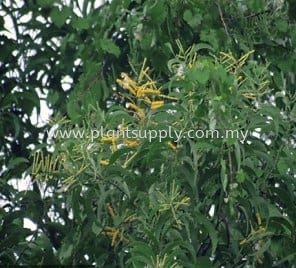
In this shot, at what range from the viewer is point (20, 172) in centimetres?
291

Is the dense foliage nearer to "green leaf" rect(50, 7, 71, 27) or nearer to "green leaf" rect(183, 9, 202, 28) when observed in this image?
"green leaf" rect(183, 9, 202, 28)

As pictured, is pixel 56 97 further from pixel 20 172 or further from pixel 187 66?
pixel 187 66

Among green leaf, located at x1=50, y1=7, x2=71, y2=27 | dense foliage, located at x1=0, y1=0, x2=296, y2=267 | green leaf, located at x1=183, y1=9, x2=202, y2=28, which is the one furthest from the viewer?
green leaf, located at x1=50, y1=7, x2=71, y2=27

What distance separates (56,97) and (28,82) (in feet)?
0.32

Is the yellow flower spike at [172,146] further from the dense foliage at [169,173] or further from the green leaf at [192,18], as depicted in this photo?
the green leaf at [192,18]

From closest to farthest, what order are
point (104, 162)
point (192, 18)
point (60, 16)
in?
point (104, 162) → point (192, 18) → point (60, 16)

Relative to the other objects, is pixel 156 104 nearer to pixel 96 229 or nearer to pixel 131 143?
pixel 131 143

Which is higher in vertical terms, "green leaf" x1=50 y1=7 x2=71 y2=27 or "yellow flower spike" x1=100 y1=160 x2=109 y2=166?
"green leaf" x1=50 y1=7 x2=71 y2=27

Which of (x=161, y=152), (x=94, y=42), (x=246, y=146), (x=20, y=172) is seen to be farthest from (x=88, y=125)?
(x=94, y=42)

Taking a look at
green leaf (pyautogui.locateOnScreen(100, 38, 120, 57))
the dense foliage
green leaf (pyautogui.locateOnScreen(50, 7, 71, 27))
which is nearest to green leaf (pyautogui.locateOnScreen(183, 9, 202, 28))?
the dense foliage

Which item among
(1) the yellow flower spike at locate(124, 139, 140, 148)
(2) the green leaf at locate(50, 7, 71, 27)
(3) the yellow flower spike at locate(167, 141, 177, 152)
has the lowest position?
(3) the yellow flower spike at locate(167, 141, 177, 152)

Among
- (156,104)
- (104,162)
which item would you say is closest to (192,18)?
(156,104)

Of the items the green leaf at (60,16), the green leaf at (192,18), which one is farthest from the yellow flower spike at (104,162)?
the green leaf at (60,16)

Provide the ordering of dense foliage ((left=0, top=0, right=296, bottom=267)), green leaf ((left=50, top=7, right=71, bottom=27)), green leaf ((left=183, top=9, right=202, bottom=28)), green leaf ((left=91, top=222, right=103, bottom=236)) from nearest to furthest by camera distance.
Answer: dense foliage ((left=0, top=0, right=296, bottom=267))
green leaf ((left=91, top=222, right=103, bottom=236))
green leaf ((left=183, top=9, right=202, bottom=28))
green leaf ((left=50, top=7, right=71, bottom=27))
